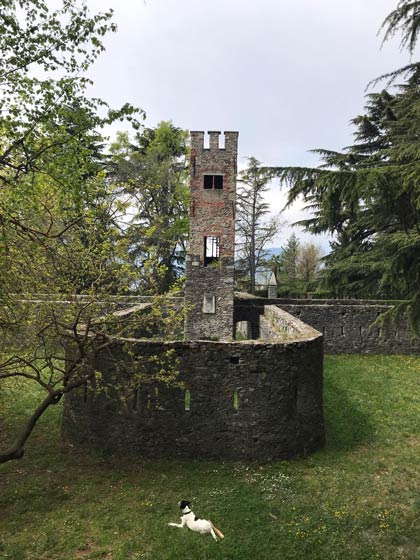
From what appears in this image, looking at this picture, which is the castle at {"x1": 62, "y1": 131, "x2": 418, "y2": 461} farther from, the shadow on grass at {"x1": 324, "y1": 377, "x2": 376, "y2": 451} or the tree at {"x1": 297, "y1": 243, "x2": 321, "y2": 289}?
the tree at {"x1": 297, "y1": 243, "x2": 321, "y2": 289}

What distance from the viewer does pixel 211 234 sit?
1819 centimetres

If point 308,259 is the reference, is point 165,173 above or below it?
above

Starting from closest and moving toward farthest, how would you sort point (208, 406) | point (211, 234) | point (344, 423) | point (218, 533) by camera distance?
point (218, 533)
point (208, 406)
point (344, 423)
point (211, 234)

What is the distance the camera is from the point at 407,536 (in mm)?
5816

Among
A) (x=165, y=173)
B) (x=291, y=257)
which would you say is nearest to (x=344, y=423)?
(x=165, y=173)

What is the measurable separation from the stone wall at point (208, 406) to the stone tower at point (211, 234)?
9696mm

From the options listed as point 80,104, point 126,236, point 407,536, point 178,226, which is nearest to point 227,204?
point 178,226

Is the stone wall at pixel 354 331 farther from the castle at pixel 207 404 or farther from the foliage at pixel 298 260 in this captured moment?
the foliage at pixel 298 260

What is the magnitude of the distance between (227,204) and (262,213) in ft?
49.4

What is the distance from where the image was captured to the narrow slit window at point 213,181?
18203mm

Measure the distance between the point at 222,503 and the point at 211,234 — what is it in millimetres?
13059

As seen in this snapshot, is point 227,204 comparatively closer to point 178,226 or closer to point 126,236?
point 178,226

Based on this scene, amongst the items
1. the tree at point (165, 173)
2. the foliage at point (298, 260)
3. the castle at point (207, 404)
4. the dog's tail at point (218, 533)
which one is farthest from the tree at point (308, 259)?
the dog's tail at point (218, 533)

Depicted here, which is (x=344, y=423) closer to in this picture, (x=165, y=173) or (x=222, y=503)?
(x=222, y=503)
